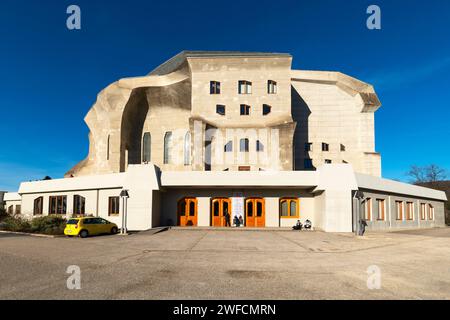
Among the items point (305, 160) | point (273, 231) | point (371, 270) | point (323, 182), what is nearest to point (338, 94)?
point (305, 160)

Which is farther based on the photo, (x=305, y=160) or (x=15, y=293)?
(x=305, y=160)

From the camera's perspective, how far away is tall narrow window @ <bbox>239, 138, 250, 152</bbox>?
3103 centimetres

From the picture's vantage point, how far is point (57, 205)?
29.2 metres

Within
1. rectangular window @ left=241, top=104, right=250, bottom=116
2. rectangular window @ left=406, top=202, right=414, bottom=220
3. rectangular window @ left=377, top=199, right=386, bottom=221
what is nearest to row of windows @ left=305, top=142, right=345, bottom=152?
rectangular window @ left=241, top=104, right=250, bottom=116

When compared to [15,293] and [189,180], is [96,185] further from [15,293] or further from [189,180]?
[15,293]

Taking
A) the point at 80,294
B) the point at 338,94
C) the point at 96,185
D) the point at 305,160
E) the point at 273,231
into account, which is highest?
the point at 338,94

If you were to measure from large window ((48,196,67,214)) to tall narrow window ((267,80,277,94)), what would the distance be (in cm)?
2347

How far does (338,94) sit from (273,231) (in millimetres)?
22286

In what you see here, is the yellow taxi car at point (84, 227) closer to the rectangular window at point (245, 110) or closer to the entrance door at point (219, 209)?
the entrance door at point (219, 209)

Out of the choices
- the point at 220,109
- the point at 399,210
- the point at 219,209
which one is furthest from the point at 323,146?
the point at 219,209

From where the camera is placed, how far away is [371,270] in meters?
9.07

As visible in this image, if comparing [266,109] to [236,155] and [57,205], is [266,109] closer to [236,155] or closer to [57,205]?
[236,155]

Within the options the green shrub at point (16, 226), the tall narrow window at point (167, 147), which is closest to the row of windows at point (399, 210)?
the tall narrow window at point (167, 147)
